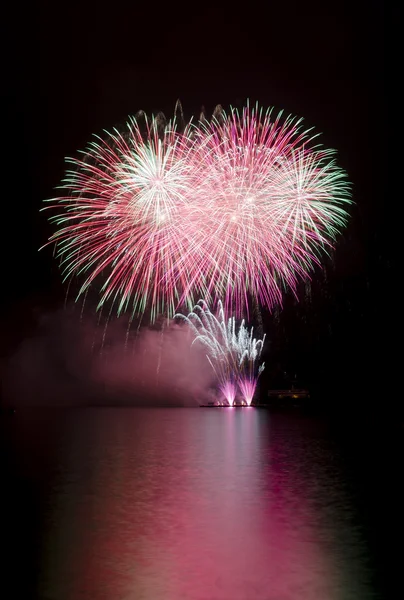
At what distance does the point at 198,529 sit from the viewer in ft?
47.5

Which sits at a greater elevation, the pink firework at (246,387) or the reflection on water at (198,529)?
the pink firework at (246,387)

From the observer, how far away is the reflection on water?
1015 cm

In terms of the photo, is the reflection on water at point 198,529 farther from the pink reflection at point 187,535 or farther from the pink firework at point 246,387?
the pink firework at point 246,387

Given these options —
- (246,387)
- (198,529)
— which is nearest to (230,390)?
(246,387)

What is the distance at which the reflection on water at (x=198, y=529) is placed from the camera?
33.3 ft

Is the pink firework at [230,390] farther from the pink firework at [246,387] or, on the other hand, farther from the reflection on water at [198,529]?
the reflection on water at [198,529]

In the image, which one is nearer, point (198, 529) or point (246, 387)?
point (198, 529)

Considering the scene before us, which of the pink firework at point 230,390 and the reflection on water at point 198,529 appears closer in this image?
the reflection on water at point 198,529

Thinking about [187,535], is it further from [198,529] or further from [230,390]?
[230,390]

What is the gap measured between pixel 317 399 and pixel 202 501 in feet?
239

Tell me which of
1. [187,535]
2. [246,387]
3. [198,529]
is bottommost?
[187,535]

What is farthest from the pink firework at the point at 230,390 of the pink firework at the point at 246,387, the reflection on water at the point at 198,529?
the reflection on water at the point at 198,529

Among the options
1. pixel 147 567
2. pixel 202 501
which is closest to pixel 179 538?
pixel 147 567

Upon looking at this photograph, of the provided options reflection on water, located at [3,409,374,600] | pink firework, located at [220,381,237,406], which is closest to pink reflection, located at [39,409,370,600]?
reflection on water, located at [3,409,374,600]
